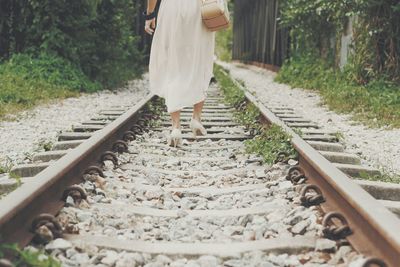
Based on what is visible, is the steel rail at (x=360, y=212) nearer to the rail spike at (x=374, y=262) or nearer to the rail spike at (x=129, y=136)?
the rail spike at (x=374, y=262)

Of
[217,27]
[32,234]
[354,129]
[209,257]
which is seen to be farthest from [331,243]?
[354,129]

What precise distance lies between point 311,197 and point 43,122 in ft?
13.1

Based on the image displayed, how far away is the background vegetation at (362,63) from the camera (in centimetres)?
768

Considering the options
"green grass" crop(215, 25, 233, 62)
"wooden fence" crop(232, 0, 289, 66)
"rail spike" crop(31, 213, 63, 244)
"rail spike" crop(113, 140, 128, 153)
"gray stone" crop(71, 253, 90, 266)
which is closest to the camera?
"gray stone" crop(71, 253, 90, 266)

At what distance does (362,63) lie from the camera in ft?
30.9

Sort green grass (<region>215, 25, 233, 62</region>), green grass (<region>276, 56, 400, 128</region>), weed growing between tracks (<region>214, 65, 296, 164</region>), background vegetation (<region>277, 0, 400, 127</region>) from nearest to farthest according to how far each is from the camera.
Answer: weed growing between tracks (<region>214, 65, 296, 164</region>)
green grass (<region>276, 56, 400, 128</region>)
background vegetation (<region>277, 0, 400, 127</region>)
green grass (<region>215, 25, 233, 62</region>)

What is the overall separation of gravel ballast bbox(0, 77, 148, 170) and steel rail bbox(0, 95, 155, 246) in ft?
2.53

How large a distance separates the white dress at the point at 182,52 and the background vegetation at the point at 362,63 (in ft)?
8.40

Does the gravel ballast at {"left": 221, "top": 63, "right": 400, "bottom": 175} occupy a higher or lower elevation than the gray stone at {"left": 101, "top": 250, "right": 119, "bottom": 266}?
higher

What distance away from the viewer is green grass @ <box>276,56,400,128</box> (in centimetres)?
690

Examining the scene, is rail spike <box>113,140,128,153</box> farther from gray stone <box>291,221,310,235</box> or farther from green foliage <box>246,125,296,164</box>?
gray stone <box>291,221,310,235</box>

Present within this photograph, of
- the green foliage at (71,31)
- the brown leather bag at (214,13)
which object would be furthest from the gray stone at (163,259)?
the green foliage at (71,31)

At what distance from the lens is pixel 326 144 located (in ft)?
13.8

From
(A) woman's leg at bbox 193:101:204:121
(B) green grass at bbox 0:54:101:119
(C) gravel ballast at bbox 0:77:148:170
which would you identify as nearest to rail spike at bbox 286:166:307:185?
(A) woman's leg at bbox 193:101:204:121
